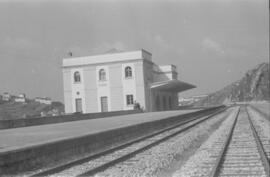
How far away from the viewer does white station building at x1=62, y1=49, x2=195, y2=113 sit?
50.4 m

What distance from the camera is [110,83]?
5131 cm

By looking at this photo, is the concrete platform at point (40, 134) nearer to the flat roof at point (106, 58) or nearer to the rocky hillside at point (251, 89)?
the flat roof at point (106, 58)

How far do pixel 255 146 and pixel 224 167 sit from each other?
4.38 m

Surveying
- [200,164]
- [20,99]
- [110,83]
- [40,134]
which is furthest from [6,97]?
[200,164]

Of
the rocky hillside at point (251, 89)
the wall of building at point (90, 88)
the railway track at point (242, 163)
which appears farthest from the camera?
the rocky hillside at point (251, 89)

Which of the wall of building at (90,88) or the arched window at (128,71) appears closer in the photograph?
the arched window at (128,71)

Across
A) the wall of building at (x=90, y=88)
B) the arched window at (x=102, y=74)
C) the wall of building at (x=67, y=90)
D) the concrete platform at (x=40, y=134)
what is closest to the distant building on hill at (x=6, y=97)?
the wall of building at (x=67, y=90)

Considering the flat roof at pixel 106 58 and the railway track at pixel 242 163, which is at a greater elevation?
the flat roof at pixel 106 58

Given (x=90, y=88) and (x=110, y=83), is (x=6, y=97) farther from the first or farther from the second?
(x=110, y=83)

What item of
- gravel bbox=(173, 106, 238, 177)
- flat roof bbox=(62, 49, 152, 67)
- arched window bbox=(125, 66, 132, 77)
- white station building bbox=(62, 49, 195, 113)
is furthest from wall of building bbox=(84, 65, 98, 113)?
gravel bbox=(173, 106, 238, 177)

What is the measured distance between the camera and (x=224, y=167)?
970 centimetres

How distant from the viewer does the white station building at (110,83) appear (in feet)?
165

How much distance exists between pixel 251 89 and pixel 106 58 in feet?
370

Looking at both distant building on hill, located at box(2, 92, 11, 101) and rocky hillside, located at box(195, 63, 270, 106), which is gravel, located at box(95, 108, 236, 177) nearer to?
distant building on hill, located at box(2, 92, 11, 101)
